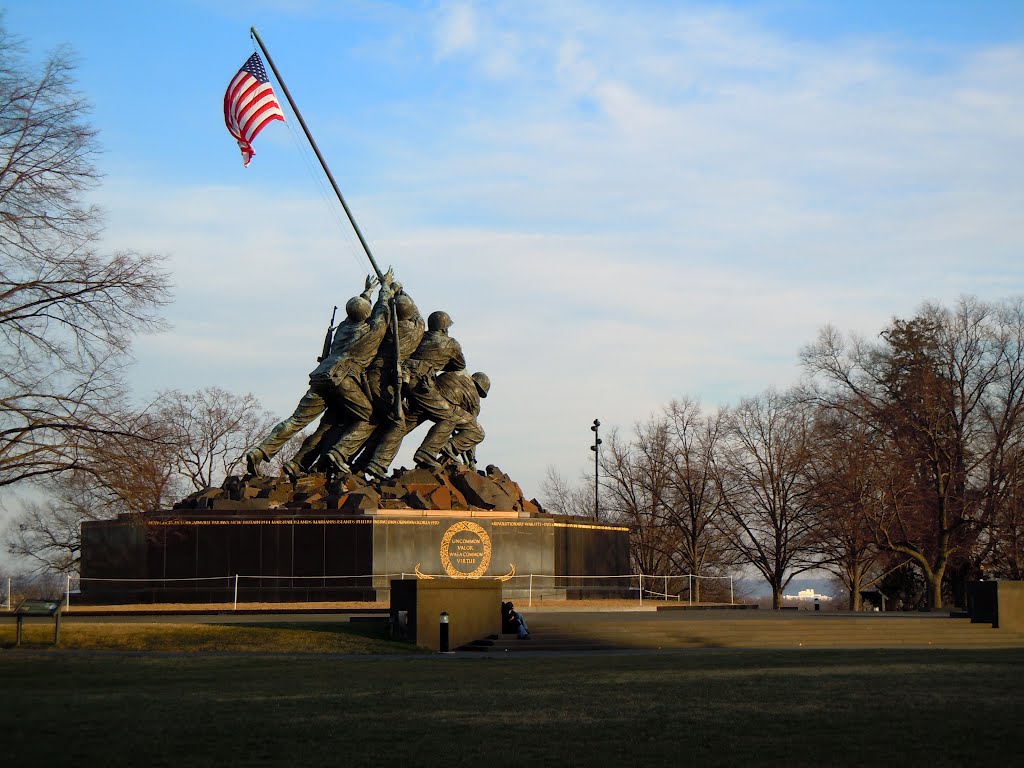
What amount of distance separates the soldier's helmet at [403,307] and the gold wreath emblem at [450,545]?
6098mm

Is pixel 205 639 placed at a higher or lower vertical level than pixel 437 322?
lower

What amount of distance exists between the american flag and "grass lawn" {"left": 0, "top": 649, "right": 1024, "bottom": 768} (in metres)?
14.0

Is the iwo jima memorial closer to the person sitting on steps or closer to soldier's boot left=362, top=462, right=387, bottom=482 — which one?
soldier's boot left=362, top=462, right=387, bottom=482

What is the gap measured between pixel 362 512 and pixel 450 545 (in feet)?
7.65

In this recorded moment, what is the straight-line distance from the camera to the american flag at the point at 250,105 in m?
28.9

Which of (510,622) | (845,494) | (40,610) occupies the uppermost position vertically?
(845,494)

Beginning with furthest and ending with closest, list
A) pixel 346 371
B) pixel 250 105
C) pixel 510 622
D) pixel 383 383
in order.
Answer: pixel 383 383 → pixel 346 371 → pixel 250 105 → pixel 510 622

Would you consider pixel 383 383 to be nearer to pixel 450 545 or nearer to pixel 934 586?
pixel 450 545

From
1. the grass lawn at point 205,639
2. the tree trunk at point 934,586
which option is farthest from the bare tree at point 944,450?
the grass lawn at point 205,639

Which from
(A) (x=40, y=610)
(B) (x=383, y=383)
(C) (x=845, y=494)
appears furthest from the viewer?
(C) (x=845, y=494)

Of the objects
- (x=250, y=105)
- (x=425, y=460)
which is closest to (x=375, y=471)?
(x=425, y=460)

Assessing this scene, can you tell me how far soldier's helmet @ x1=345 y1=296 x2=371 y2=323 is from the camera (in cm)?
3350

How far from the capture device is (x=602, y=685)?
581 inches

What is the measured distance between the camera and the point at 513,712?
39.6ft
